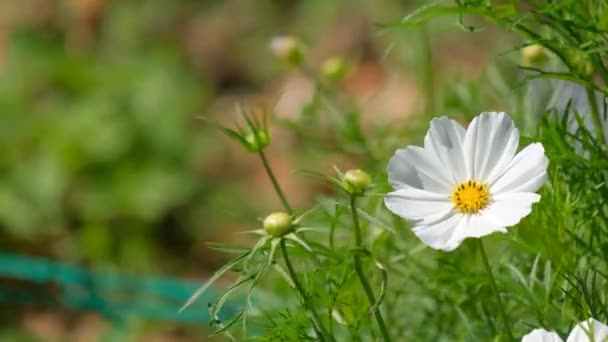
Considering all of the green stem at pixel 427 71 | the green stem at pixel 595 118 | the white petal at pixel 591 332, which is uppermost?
the green stem at pixel 427 71

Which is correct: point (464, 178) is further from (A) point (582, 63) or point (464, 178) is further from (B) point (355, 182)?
(A) point (582, 63)

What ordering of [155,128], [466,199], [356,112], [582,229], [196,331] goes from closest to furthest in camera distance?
1. [466,199]
2. [582,229]
3. [356,112]
4. [196,331]
5. [155,128]

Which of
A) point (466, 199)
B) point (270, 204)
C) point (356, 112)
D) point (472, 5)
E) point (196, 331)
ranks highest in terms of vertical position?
point (270, 204)

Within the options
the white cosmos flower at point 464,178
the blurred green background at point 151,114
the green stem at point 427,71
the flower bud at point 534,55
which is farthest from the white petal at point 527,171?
the blurred green background at point 151,114

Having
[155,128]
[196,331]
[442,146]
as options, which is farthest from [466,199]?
[155,128]

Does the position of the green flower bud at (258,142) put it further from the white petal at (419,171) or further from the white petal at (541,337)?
the white petal at (541,337)

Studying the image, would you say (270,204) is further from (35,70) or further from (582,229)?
(582,229)

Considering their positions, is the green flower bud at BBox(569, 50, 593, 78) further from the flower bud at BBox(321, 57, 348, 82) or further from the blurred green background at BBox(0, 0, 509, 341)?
the blurred green background at BBox(0, 0, 509, 341)

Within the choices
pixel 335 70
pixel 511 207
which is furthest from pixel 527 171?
pixel 335 70
